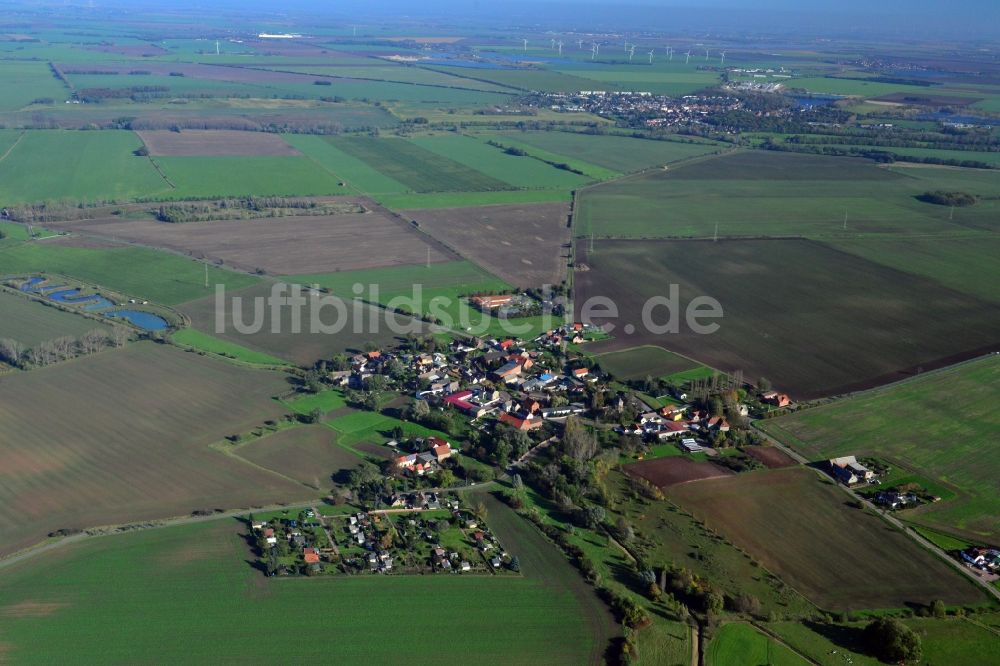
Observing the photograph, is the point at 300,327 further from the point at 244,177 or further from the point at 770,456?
the point at 244,177

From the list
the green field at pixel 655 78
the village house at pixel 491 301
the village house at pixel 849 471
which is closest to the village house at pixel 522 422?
the village house at pixel 849 471

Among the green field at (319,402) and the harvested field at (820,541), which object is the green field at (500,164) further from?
the harvested field at (820,541)

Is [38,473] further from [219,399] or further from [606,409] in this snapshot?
[606,409]

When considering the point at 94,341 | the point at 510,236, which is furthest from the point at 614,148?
the point at 94,341

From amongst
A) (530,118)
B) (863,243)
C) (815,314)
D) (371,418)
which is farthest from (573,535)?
(530,118)

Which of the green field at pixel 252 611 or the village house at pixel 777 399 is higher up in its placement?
the village house at pixel 777 399
